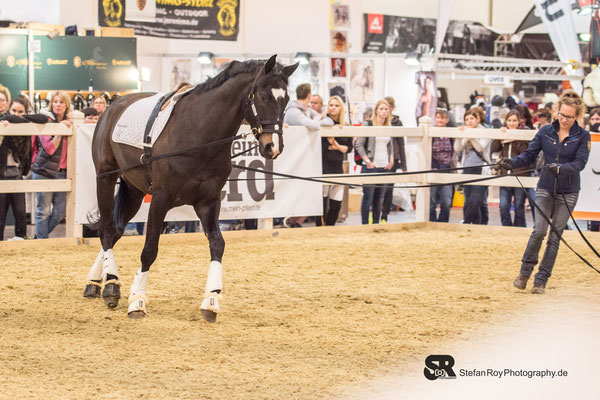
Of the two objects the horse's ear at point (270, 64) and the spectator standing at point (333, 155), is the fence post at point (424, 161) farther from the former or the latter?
the horse's ear at point (270, 64)

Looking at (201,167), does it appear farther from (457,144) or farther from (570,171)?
(457,144)

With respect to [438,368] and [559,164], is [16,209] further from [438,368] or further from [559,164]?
[438,368]

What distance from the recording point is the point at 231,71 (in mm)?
6414

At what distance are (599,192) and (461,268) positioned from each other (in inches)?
114

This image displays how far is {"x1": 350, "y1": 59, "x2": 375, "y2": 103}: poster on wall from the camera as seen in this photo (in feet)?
58.3

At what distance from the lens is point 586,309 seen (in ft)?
23.4

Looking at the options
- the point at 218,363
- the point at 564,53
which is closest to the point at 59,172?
the point at 218,363

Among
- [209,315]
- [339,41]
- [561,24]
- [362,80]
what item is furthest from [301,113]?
[339,41]

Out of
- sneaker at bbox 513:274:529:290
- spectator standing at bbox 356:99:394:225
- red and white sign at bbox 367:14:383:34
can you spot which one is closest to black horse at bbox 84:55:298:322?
sneaker at bbox 513:274:529:290

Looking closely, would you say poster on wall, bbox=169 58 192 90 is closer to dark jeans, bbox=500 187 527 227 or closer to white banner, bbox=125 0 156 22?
white banner, bbox=125 0 156 22

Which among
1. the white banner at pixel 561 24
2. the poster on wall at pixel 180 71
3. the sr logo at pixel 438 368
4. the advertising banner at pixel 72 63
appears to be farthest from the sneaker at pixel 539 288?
the poster on wall at pixel 180 71

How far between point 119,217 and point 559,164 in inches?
150

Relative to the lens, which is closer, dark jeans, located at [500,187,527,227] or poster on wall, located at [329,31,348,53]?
dark jeans, located at [500,187,527,227]

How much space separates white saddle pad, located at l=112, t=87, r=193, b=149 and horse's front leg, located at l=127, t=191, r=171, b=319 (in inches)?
20.4
